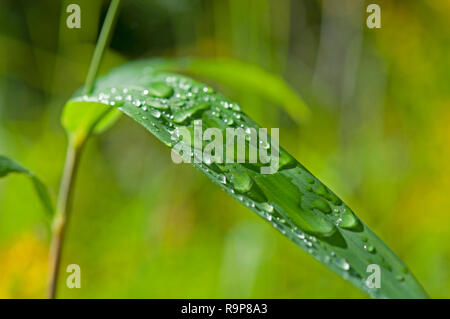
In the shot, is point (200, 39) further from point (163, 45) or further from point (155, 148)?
point (155, 148)

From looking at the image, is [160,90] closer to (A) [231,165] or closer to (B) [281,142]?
(A) [231,165]

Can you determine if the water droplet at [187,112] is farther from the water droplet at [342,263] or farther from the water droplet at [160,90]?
the water droplet at [342,263]

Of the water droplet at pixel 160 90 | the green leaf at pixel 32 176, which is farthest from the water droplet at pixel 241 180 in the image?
the green leaf at pixel 32 176

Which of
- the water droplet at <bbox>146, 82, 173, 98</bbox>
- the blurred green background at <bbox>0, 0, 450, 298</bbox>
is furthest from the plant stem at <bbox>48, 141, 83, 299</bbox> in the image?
the blurred green background at <bbox>0, 0, 450, 298</bbox>

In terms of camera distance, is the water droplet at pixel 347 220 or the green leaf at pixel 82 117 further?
the green leaf at pixel 82 117

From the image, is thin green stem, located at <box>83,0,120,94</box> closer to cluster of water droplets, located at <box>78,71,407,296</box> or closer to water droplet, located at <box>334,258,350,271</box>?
cluster of water droplets, located at <box>78,71,407,296</box>

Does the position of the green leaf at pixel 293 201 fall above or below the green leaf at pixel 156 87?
below
